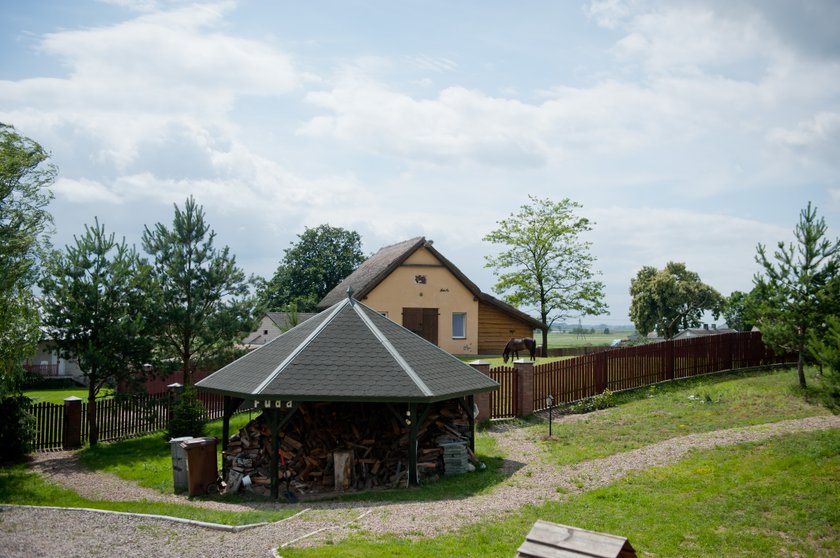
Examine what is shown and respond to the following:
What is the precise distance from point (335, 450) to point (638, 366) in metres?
13.4

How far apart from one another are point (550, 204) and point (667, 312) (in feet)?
77.8

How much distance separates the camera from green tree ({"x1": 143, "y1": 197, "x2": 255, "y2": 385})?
22.5 m

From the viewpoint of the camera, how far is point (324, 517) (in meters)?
10.5

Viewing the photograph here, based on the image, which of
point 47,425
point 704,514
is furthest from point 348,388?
point 47,425

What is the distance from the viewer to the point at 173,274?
883 inches

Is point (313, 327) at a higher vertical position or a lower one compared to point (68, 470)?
higher

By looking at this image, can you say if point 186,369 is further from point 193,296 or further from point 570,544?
point 570,544

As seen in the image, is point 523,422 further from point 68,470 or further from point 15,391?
point 15,391

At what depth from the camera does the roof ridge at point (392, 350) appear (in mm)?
13539

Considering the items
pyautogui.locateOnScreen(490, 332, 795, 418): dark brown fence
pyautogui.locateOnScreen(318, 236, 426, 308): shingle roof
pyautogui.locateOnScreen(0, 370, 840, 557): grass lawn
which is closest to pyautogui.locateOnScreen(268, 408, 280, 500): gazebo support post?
pyautogui.locateOnScreen(0, 370, 840, 557): grass lawn

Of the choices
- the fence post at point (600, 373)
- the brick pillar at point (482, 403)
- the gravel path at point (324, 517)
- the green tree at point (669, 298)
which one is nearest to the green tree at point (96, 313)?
the gravel path at point (324, 517)

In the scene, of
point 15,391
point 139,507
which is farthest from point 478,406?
point 15,391

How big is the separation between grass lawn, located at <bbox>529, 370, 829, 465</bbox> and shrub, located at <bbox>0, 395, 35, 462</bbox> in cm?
1472

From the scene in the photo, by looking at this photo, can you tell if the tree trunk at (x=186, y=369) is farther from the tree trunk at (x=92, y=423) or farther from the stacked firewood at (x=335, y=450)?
the stacked firewood at (x=335, y=450)
